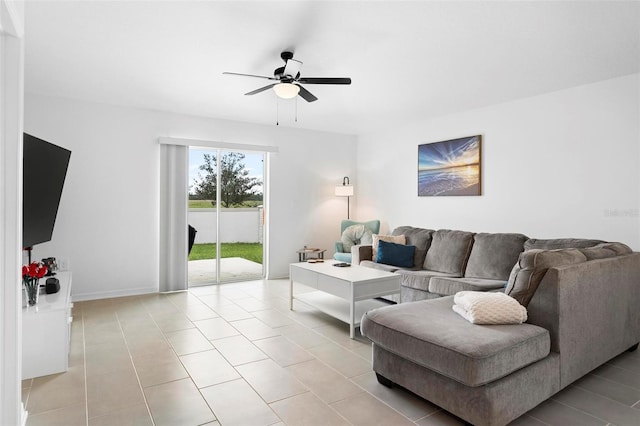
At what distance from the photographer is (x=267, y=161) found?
613 cm

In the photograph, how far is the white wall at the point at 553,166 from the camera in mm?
3639

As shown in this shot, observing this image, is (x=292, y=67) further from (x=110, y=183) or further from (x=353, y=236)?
(x=353, y=236)

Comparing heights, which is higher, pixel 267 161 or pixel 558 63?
pixel 558 63

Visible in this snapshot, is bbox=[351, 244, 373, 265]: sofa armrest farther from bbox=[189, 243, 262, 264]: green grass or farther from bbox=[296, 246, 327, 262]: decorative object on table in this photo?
bbox=[189, 243, 262, 264]: green grass

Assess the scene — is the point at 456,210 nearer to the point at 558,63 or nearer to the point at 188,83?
the point at 558,63

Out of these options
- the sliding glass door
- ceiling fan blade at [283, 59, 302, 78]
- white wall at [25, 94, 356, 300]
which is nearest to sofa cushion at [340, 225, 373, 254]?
the sliding glass door

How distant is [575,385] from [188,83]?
13.9 feet

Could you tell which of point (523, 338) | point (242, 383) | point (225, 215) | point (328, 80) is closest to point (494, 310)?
point (523, 338)

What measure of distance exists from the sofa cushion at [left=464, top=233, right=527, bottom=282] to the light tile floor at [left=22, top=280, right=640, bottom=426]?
1247 mm

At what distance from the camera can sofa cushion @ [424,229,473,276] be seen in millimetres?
4408

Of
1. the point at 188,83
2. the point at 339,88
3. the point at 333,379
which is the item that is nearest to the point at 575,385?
the point at 333,379

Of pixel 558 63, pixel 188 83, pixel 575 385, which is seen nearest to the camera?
pixel 575 385

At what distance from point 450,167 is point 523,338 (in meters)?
3.46

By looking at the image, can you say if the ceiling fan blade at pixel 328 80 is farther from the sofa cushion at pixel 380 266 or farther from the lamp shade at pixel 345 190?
the lamp shade at pixel 345 190
